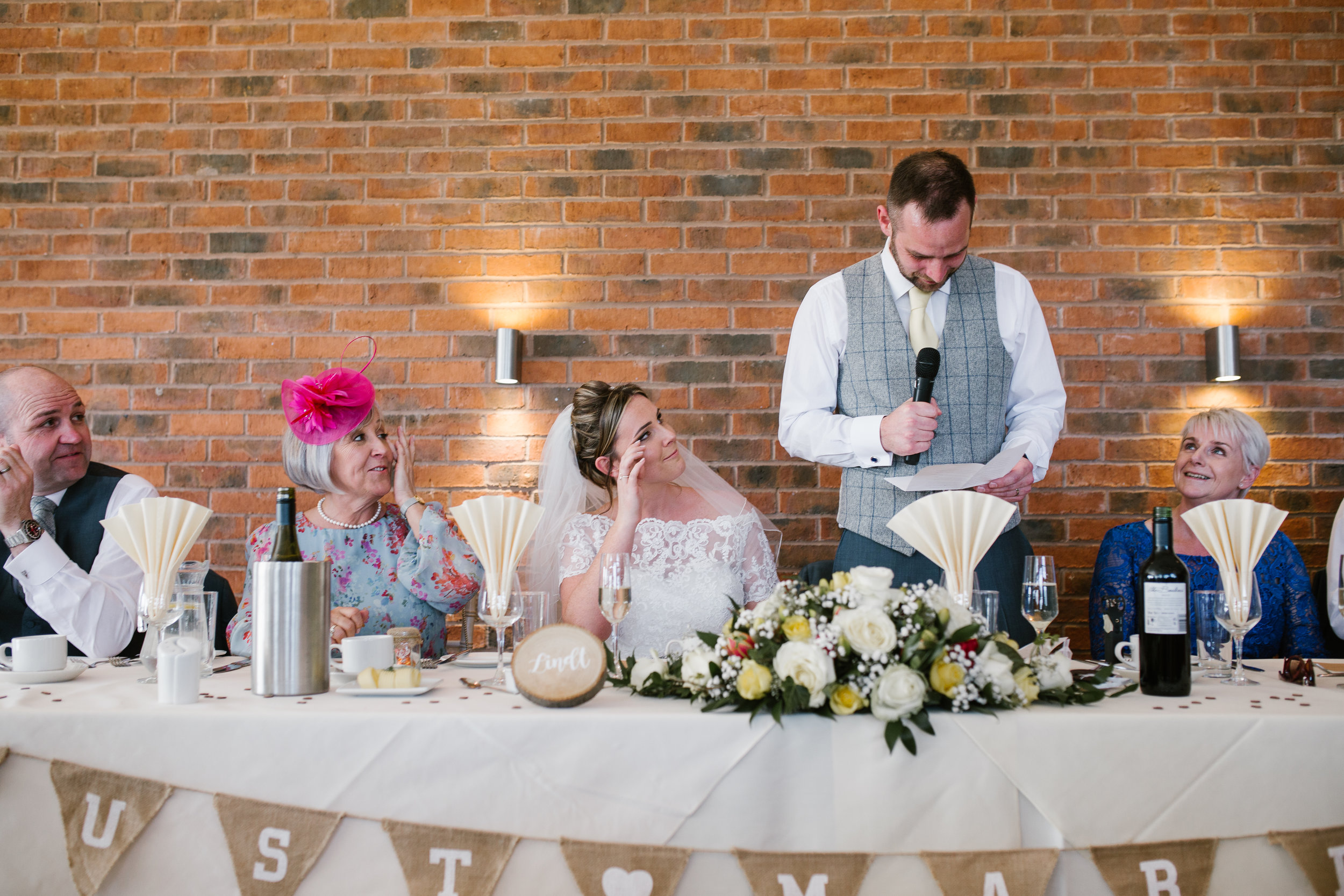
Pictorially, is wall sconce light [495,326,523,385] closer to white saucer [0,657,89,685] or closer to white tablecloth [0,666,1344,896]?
white saucer [0,657,89,685]

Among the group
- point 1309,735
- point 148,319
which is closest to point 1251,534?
point 1309,735

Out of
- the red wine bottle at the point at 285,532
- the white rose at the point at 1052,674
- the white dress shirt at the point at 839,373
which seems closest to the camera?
the white rose at the point at 1052,674

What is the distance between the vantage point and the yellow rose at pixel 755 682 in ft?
4.08

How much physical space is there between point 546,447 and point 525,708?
1.25 m

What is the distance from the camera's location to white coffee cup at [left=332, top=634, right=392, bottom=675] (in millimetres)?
1609

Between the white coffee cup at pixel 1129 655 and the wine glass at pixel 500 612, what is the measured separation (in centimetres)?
105

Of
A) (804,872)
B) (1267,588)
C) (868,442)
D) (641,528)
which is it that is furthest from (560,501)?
(1267,588)

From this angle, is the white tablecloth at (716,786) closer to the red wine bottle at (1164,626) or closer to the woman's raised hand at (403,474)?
the red wine bottle at (1164,626)

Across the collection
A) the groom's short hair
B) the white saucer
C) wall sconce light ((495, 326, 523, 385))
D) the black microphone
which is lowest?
the white saucer

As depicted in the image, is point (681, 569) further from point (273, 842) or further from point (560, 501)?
point (273, 842)

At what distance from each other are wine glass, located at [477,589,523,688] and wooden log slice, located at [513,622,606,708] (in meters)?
0.16

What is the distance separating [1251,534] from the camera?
5.35 ft

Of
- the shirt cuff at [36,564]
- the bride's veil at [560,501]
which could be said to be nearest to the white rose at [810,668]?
the bride's veil at [560,501]

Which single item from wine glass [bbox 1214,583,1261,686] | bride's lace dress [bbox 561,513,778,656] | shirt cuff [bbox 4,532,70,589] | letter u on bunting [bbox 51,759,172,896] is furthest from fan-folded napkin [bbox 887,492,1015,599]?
shirt cuff [bbox 4,532,70,589]
